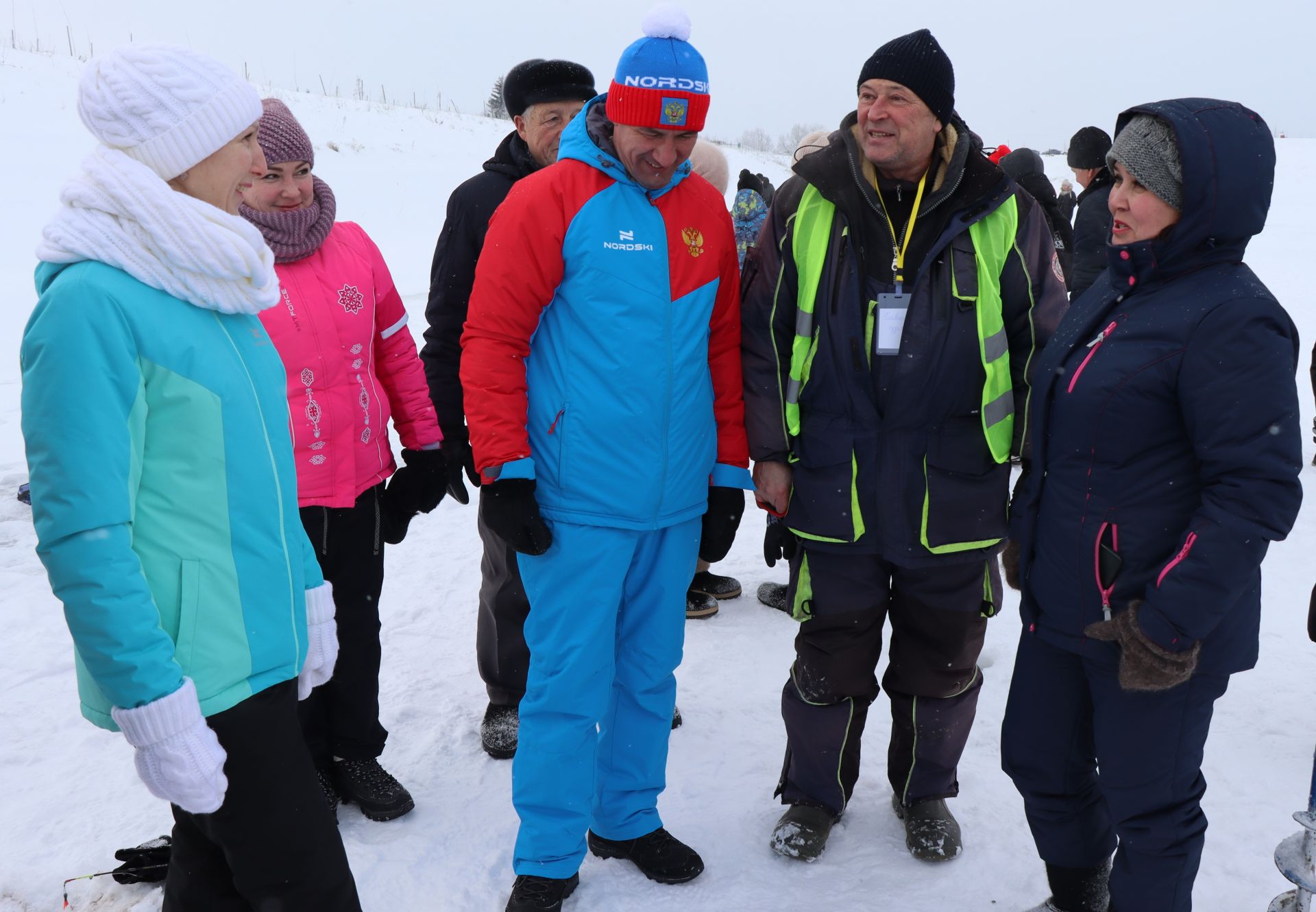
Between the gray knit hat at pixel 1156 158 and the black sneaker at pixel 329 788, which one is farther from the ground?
the gray knit hat at pixel 1156 158

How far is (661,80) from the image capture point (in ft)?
7.68

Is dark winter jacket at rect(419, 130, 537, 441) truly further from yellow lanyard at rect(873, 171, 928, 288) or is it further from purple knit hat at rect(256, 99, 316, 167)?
yellow lanyard at rect(873, 171, 928, 288)

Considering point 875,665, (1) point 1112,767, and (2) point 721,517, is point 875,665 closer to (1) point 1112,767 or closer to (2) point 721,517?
(2) point 721,517

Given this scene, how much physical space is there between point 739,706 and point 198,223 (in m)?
2.66

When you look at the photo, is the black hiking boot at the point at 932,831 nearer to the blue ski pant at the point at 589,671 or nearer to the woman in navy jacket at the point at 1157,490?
the woman in navy jacket at the point at 1157,490

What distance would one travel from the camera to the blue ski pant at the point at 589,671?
97.7 inches

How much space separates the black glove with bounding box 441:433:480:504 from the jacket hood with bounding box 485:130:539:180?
35.7 inches

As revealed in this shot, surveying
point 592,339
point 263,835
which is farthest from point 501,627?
point 263,835

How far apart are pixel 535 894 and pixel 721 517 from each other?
1.09 metres

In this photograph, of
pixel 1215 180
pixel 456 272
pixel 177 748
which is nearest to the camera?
pixel 177 748

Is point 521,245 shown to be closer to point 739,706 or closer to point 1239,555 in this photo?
point 1239,555

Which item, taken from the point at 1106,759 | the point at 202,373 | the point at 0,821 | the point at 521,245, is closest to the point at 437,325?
the point at 521,245

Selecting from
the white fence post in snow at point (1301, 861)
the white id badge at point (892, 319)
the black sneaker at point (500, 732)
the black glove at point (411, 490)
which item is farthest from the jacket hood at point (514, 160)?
the white fence post in snow at point (1301, 861)

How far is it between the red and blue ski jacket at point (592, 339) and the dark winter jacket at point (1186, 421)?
919mm
